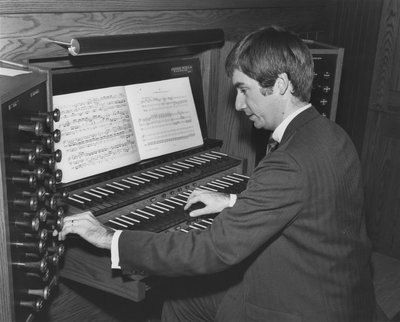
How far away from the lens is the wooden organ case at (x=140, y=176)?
2.02 metres

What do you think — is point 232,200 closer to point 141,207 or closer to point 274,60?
Answer: point 141,207

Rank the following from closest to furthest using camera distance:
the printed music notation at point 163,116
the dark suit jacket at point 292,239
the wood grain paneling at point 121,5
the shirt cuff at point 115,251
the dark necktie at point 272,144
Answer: the dark suit jacket at point 292,239, the shirt cuff at point 115,251, the wood grain paneling at point 121,5, the dark necktie at point 272,144, the printed music notation at point 163,116

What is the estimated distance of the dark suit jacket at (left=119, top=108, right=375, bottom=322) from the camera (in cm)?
170

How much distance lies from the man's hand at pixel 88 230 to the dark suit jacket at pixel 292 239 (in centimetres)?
7

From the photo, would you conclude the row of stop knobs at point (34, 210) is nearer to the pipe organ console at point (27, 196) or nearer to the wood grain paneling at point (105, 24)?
the pipe organ console at point (27, 196)

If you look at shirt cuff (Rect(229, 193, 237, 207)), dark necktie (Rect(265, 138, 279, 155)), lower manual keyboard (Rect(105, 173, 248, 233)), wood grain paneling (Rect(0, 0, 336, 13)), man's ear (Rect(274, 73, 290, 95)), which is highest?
wood grain paneling (Rect(0, 0, 336, 13))

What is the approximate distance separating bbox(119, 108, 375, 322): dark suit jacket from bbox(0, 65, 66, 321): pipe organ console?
27cm

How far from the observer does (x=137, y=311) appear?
295cm

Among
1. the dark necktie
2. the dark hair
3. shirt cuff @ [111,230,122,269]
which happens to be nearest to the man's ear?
the dark hair

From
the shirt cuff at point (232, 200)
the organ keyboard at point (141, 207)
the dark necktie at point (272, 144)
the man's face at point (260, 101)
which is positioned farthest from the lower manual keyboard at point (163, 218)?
the man's face at point (260, 101)

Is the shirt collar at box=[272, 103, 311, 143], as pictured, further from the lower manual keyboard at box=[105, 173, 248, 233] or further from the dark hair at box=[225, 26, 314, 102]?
the lower manual keyboard at box=[105, 173, 248, 233]

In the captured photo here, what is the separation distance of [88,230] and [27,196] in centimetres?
28

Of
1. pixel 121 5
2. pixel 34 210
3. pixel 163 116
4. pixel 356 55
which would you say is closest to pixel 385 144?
pixel 356 55

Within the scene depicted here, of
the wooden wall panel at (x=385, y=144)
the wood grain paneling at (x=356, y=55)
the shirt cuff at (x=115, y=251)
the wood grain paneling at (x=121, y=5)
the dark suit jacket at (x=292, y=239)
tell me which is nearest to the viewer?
the dark suit jacket at (x=292, y=239)
